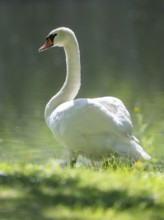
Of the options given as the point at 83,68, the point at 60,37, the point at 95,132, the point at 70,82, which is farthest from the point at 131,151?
the point at 83,68

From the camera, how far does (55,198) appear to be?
6008mm

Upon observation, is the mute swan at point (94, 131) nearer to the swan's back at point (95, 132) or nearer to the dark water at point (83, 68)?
the swan's back at point (95, 132)

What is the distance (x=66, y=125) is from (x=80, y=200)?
432cm

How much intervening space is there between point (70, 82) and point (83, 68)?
71.7ft

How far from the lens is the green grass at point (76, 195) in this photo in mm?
5605

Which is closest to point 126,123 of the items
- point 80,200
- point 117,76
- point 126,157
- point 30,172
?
point 126,157

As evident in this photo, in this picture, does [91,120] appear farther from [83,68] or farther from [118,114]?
[83,68]

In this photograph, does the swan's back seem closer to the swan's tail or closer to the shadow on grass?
the swan's tail

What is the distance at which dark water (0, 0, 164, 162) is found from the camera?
19.0m

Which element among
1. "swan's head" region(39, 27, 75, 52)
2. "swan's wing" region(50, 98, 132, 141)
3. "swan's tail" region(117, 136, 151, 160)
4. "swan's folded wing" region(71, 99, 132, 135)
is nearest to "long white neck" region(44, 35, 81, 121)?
"swan's head" region(39, 27, 75, 52)

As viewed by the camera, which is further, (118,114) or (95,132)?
(118,114)

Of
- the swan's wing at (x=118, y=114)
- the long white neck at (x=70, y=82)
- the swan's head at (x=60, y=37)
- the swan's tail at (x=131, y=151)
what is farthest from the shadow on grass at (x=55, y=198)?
the swan's head at (x=60, y=37)

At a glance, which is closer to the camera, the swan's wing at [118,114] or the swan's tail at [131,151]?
the swan's tail at [131,151]

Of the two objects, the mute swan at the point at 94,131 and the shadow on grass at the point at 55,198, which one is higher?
the mute swan at the point at 94,131
